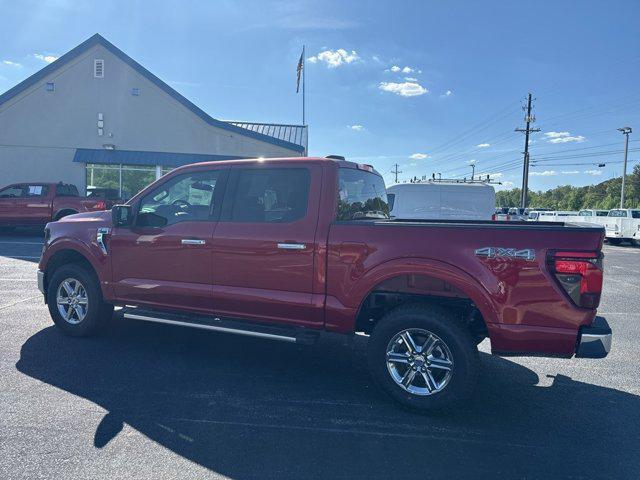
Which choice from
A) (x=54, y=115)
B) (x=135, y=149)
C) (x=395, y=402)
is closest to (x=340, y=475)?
(x=395, y=402)

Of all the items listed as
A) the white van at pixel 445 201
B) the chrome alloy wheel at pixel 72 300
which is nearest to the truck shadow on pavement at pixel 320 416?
the chrome alloy wheel at pixel 72 300

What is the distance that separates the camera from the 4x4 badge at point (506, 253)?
3404 millimetres

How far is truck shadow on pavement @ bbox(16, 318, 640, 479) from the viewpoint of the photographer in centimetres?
301

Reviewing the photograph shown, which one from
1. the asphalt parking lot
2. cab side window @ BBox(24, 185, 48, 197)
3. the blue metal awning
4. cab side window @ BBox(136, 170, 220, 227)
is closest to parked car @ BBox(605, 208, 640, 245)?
the blue metal awning

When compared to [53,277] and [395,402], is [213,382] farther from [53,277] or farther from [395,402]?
[53,277]

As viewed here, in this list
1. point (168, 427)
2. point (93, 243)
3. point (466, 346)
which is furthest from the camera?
point (93, 243)

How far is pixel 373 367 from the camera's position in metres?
3.86

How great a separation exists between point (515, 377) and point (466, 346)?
1358 mm

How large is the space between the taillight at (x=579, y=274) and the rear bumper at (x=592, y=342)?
0.20m

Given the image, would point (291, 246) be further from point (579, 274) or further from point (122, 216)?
point (579, 274)

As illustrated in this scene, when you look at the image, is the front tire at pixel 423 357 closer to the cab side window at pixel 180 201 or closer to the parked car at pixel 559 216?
the cab side window at pixel 180 201

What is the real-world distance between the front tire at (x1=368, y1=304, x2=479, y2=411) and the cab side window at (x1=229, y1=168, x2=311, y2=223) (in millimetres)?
1290

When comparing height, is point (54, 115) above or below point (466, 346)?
above

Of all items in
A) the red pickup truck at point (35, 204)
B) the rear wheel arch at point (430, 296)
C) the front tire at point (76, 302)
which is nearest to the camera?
the rear wheel arch at point (430, 296)
